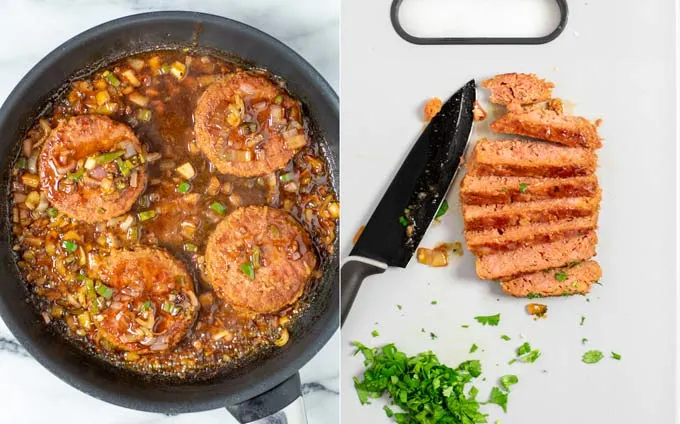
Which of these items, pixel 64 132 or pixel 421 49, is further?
pixel 64 132

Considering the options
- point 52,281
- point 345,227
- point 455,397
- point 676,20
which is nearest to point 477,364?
point 455,397

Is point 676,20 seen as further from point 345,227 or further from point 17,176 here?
point 17,176

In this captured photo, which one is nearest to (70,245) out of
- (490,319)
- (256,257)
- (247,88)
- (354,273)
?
(256,257)

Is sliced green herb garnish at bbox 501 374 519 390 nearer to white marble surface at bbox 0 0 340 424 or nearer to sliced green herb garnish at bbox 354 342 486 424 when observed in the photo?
sliced green herb garnish at bbox 354 342 486 424

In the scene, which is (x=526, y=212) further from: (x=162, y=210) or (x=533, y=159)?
(x=162, y=210)

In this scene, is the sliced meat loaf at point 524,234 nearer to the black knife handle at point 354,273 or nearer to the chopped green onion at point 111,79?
the black knife handle at point 354,273

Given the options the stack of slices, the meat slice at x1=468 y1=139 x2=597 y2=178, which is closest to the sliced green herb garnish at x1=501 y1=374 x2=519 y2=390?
the stack of slices

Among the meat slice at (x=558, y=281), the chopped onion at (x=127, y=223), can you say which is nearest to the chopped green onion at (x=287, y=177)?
the chopped onion at (x=127, y=223)
